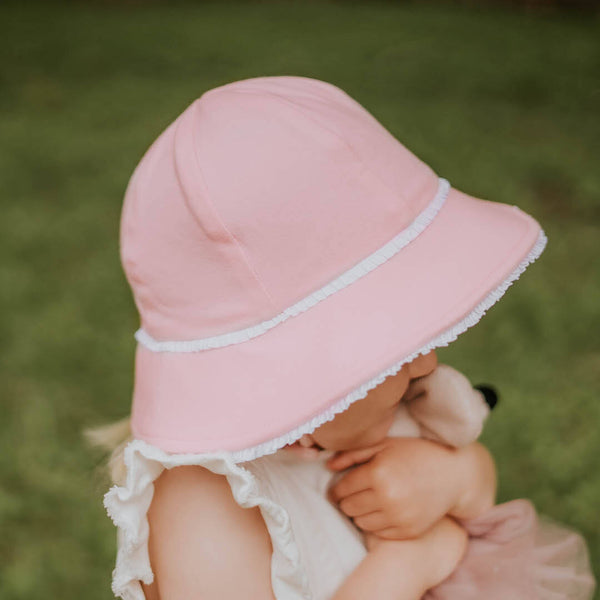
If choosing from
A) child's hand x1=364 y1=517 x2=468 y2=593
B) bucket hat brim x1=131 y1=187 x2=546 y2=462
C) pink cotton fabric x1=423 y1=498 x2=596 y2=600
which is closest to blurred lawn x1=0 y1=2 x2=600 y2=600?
pink cotton fabric x1=423 y1=498 x2=596 y2=600

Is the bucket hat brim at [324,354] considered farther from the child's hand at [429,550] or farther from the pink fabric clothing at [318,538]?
the child's hand at [429,550]

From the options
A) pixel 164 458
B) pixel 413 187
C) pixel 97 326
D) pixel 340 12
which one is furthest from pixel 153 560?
pixel 340 12

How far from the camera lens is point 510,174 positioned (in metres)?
3.78

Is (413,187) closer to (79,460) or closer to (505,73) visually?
(79,460)

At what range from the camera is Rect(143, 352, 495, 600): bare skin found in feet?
3.39

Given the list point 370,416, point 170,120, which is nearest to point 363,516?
point 370,416

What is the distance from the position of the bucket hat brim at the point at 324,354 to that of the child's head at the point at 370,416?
14cm

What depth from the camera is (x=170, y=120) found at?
15.5ft

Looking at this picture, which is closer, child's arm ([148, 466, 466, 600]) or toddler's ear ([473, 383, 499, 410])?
child's arm ([148, 466, 466, 600])

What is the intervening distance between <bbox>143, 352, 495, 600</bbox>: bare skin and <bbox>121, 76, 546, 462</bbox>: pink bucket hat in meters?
0.11

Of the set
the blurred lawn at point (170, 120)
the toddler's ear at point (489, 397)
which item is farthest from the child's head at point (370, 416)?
the blurred lawn at point (170, 120)

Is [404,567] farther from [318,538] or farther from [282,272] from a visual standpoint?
[282,272]

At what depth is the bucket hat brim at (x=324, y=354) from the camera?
0.98 m

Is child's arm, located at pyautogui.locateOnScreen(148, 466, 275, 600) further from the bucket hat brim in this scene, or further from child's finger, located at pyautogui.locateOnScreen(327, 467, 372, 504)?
child's finger, located at pyautogui.locateOnScreen(327, 467, 372, 504)
